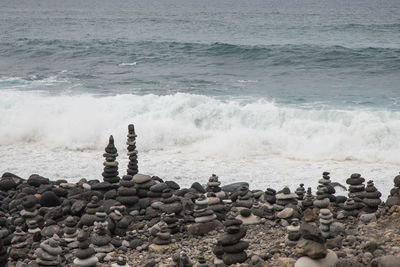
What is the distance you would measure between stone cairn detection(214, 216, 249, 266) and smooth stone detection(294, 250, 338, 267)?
0.98 metres

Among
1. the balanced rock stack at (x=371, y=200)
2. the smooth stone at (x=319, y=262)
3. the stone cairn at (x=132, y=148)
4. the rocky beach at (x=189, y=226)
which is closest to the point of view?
the smooth stone at (x=319, y=262)

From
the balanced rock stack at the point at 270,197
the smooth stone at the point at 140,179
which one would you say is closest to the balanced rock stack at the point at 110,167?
the smooth stone at the point at 140,179

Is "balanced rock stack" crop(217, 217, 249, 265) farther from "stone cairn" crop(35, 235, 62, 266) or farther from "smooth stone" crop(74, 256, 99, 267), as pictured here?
"stone cairn" crop(35, 235, 62, 266)

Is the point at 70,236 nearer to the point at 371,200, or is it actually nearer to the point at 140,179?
the point at 140,179

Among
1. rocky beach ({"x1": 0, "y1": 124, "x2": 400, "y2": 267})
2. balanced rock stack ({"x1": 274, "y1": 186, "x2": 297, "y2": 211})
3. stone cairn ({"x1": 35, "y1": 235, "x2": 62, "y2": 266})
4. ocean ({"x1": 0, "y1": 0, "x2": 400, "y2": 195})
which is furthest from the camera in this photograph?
ocean ({"x1": 0, "y1": 0, "x2": 400, "y2": 195})

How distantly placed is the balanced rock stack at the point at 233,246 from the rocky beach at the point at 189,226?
0.5 inches

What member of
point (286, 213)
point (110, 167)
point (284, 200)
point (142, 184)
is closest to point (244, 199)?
point (284, 200)

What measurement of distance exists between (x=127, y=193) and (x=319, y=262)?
4.47m

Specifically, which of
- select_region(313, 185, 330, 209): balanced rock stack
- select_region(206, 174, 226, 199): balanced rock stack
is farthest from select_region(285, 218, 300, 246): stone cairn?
select_region(206, 174, 226, 199): balanced rock stack

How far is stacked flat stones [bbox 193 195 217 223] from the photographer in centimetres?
1059

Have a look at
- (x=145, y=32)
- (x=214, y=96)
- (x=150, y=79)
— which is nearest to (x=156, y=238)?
(x=214, y=96)

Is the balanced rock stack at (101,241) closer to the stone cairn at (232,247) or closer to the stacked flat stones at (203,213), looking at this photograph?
the stacked flat stones at (203,213)

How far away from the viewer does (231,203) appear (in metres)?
12.2

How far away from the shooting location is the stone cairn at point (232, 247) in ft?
29.3
